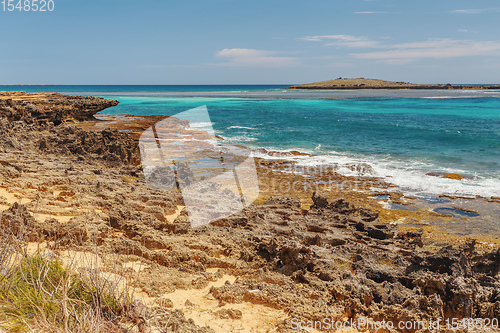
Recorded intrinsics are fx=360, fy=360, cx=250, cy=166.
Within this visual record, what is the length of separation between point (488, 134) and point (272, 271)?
78.5 ft

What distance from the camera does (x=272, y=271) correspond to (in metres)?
4.49

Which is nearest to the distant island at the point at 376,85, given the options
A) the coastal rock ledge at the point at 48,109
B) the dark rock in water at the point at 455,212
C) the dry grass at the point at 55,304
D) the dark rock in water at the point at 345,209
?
the coastal rock ledge at the point at 48,109

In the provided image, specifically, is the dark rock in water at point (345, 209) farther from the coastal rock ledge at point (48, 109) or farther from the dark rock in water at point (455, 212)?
the coastal rock ledge at point (48, 109)

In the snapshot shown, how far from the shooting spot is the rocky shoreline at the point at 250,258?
3.62m

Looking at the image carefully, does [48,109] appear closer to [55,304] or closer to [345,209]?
[345,209]

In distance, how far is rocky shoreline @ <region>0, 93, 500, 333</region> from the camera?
11.9 feet

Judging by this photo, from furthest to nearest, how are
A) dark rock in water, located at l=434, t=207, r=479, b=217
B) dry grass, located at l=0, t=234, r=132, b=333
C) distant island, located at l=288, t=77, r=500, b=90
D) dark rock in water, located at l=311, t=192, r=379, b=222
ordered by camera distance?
1. distant island, located at l=288, t=77, r=500, b=90
2. dark rock in water, located at l=434, t=207, r=479, b=217
3. dark rock in water, located at l=311, t=192, r=379, b=222
4. dry grass, located at l=0, t=234, r=132, b=333

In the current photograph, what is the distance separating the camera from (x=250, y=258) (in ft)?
15.8

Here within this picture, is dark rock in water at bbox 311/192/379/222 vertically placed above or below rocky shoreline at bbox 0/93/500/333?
below

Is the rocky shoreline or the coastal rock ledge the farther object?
the coastal rock ledge

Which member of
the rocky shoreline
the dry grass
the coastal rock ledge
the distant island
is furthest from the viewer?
the distant island

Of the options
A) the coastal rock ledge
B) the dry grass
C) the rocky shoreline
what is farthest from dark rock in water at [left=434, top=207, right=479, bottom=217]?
the coastal rock ledge

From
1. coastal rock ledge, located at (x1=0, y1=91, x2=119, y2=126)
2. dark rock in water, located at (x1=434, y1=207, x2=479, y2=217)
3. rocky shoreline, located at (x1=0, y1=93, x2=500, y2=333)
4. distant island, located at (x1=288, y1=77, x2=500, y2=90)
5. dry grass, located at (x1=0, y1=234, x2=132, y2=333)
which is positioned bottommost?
dark rock in water, located at (x1=434, y1=207, x2=479, y2=217)

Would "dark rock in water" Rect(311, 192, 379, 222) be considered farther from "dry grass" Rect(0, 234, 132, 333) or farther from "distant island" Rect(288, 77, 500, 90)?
"distant island" Rect(288, 77, 500, 90)
